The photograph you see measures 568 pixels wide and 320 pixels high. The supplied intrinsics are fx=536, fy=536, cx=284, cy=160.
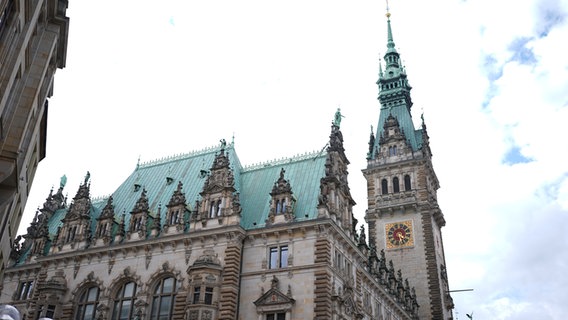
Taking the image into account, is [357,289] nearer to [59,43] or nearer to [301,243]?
[301,243]

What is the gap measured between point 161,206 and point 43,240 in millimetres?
12590

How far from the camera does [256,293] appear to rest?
3862cm

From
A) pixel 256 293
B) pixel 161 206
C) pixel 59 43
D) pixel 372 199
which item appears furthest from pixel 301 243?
pixel 372 199

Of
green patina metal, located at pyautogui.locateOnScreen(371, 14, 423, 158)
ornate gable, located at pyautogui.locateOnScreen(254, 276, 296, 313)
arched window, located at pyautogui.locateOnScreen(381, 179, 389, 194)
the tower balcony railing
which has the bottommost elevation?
ornate gable, located at pyautogui.locateOnScreen(254, 276, 296, 313)

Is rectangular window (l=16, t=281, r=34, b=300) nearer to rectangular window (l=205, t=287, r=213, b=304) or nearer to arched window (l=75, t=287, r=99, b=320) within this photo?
arched window (l=75, t=287, r=99, b=320)

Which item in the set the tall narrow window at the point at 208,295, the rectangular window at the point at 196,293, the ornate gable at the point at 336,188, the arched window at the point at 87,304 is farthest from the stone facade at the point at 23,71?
the ornate gable at the point at 336,188

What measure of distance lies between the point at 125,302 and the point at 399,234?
37.8 m

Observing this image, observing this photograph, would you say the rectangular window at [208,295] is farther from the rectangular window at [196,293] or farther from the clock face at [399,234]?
the clock face at [399,234]

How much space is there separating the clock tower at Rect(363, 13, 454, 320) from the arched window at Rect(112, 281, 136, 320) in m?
32.6

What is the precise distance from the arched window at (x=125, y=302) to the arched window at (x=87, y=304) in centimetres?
198

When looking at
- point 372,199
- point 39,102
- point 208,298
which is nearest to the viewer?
point 39,102

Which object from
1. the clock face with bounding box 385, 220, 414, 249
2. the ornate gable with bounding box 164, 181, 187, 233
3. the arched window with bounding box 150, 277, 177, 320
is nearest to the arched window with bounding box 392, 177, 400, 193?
the clock face with bounding box 385, 220, 414, 249

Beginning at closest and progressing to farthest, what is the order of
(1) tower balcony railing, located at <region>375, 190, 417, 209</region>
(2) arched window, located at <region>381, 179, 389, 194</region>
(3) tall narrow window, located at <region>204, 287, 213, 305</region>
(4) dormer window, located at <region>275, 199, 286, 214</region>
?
1. (3) tall narrow window, located at <region>204, 287, 213, 305</region>
2. (4) dormer window, located at <region>275, 199, 286, 214</region>
3. (1) tower balcony railing, located at <region>375, 190, 417, 209</region>
4. (2) arched window, located at <region>381, 179, 389, 194</region>

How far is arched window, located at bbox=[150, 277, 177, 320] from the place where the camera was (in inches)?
1599
